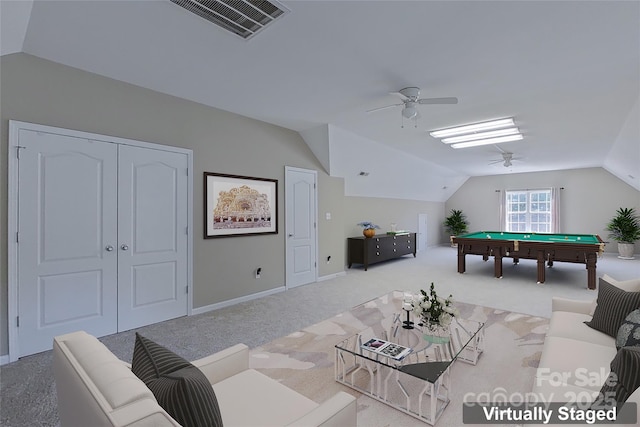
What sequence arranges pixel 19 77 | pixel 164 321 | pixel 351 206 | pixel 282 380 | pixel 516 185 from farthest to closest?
1. pixel 516 185
2. pixel 351 206
3. pixel 164 321
4. pixel 19 77
5. pixel 282 380

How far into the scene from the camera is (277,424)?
1.31m

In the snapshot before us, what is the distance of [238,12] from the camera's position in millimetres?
2242

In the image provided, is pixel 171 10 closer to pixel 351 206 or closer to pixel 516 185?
pixel 351 206

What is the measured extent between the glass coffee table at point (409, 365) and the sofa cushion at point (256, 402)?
788 mm

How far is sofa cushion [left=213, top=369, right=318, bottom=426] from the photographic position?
52.9 inches

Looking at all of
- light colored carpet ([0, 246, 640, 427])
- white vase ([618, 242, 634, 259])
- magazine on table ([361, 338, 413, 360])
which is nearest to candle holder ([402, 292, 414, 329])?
magazine on table ([361, 338, 413, 360])

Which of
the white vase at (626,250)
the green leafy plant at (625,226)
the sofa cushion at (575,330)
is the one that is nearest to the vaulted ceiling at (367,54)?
the sofa cushion at (575,330)

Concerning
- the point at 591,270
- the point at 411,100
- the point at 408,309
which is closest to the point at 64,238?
the point at 408,309

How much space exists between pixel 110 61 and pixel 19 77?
774 mm

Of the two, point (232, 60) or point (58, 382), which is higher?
point (232, 60)

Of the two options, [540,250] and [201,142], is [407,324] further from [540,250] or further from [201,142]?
[540,250]

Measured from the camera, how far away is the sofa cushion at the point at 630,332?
73.0 inches

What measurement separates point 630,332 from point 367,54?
2.81 metres

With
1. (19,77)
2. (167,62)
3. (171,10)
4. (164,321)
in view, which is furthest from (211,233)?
(171,10)
